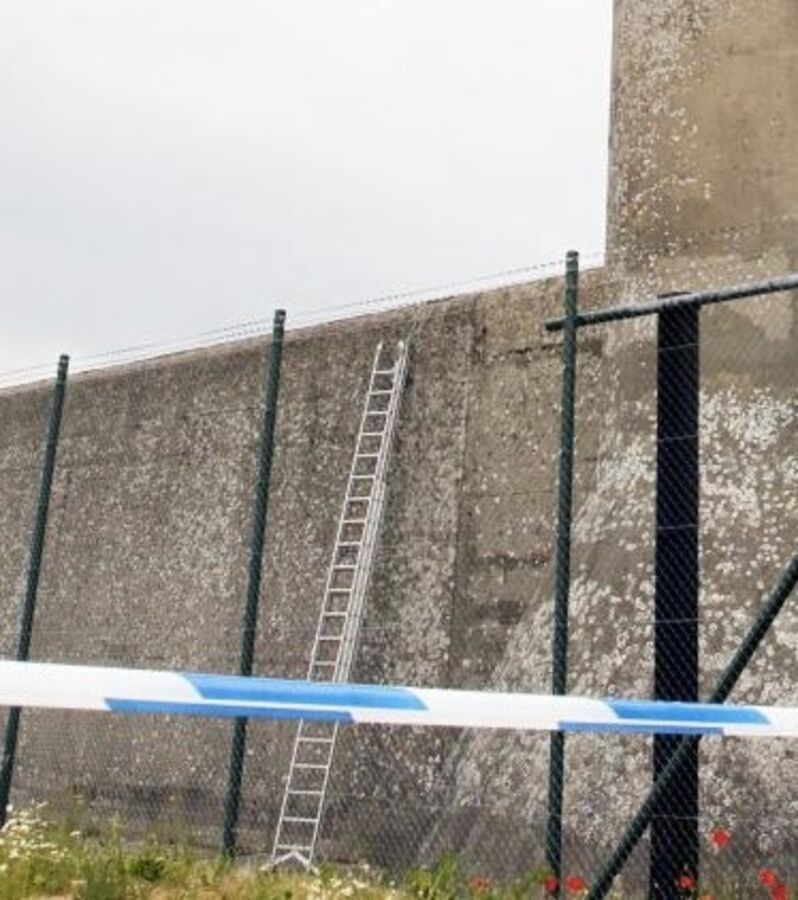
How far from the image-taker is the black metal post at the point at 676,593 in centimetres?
488

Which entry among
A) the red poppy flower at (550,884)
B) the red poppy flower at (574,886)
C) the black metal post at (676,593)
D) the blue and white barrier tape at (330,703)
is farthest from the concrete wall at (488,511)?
the blue and white barrier tape at (330,703)

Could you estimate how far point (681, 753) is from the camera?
4.89 m

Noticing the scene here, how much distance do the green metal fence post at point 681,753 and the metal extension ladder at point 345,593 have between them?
373cm

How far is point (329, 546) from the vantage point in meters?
9.45

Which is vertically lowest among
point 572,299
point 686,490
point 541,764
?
point 541,764

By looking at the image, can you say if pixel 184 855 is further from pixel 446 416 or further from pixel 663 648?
pixel 446 416

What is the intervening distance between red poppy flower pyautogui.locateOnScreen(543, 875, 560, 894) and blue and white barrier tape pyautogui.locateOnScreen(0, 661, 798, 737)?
1830 mm

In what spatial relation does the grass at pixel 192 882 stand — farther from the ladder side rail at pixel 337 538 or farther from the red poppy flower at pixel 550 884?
the ladder side rail at pixel 337 538

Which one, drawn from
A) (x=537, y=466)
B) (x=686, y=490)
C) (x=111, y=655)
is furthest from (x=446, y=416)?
(x=686, y=490)

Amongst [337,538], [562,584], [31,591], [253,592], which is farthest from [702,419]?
[31,591]

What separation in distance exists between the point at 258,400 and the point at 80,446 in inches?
86.4

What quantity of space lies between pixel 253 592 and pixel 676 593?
3564mm

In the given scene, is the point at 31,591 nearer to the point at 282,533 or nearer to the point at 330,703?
the point at 282,533

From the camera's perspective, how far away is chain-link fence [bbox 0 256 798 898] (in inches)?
260
